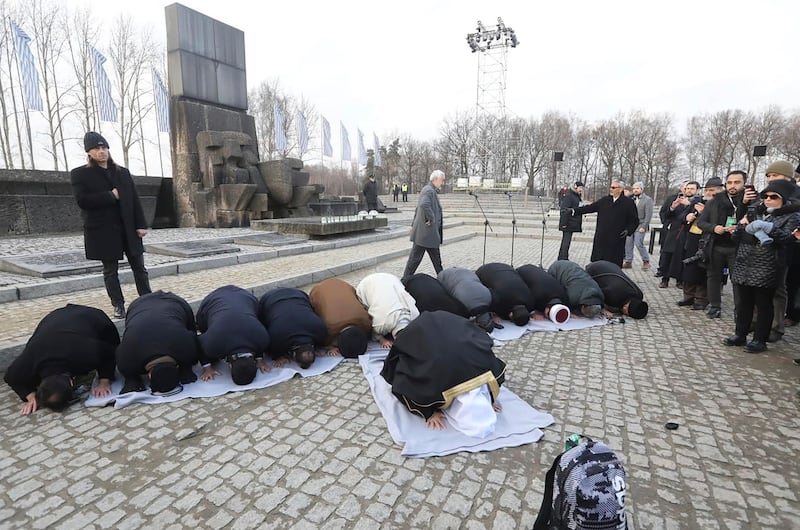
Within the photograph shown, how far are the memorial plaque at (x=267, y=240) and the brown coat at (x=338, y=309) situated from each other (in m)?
6.01

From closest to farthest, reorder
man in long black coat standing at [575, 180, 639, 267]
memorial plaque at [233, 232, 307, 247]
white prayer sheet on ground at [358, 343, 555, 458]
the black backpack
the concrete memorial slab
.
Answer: the black backpack
white prayer sheet on ground at [358, 343, 555, 458]
man in long black coat standing at [575, 180, 639, 267]
memorial plaque at [233, 232, 307, 247]
the concrete memorial slab

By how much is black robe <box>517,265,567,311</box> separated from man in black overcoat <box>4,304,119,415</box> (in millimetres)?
4565

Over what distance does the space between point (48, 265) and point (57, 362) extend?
4.26 meters

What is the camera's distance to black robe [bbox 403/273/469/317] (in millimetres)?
4816

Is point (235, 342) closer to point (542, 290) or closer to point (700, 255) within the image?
point (542, 290)

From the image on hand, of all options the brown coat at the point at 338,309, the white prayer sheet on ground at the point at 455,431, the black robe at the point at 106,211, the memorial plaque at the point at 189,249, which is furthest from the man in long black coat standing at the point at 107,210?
the white prayer sheet on ground at the point at 455,431

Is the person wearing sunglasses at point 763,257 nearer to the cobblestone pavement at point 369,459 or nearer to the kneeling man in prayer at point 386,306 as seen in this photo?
the cobblestone pavement at point 369,459

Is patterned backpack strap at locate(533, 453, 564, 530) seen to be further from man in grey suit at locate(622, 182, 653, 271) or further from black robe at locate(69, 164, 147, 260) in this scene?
man in grey suit at locate(622, 182, 653, 271)

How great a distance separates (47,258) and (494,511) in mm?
7815

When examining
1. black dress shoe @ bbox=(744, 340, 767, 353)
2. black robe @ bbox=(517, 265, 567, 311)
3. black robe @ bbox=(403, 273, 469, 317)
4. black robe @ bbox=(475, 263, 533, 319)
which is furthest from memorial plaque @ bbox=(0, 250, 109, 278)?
black dress shoe @ bbox=(744, 340, 767, 353)

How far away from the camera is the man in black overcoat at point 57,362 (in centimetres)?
306

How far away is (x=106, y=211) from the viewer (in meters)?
4.79

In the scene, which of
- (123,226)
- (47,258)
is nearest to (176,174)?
(47,258)

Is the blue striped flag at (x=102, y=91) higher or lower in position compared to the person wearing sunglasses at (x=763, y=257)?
higher
